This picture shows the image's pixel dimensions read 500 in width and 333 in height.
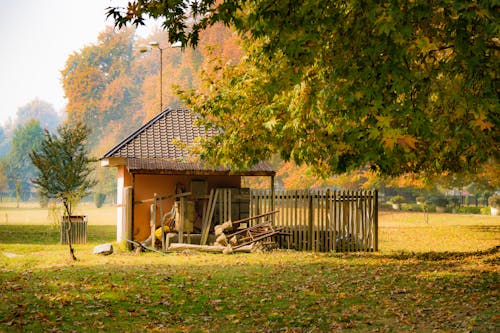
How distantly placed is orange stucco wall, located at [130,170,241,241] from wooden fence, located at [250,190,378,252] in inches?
121

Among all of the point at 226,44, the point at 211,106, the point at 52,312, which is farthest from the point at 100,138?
the point at 52,312

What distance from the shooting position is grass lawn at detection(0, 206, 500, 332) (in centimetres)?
891

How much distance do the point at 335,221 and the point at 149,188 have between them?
21.6 ft

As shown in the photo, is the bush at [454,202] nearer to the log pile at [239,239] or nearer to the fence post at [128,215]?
the log pile at [239,239]

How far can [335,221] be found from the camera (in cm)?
1997

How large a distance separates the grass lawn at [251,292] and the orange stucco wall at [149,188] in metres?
3.48

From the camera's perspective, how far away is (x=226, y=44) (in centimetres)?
5709

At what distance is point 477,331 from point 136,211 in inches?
611

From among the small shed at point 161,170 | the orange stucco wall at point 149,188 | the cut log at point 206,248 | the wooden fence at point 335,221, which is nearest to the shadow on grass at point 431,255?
the wooden fence at point 335,221

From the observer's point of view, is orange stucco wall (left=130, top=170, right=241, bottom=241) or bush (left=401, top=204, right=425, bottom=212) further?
bush (left=401, top=204, right=425, bottom=212)

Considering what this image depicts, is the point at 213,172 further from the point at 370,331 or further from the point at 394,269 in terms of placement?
the point at 370,331

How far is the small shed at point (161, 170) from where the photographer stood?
805 inches

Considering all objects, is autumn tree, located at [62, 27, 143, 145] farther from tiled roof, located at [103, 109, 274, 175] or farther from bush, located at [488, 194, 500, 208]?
tiled roof, located at [103, 109, 274, 175]

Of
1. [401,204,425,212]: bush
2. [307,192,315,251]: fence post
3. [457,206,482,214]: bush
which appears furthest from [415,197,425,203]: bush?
[307,192,315,251]: fence post
